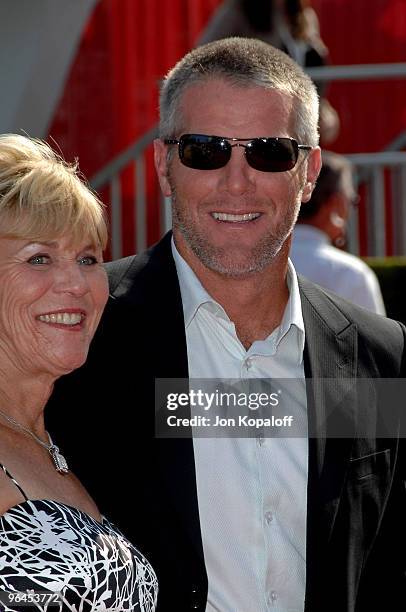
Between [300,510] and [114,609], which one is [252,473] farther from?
[114,609]

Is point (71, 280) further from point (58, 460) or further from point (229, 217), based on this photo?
point (229, 217)

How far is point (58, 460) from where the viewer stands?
9.69 ft

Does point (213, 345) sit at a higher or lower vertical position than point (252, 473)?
higher

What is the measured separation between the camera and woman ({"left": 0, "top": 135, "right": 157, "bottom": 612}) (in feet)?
8.47

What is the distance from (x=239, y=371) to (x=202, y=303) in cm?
22

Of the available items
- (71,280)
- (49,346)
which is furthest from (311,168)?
(49,346)

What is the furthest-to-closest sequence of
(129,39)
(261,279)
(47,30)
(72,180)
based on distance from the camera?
(129,39), (47,30), (261,279), (72,180)

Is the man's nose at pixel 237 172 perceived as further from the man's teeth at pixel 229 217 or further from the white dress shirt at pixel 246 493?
the white dress shirt at pixel 246 493

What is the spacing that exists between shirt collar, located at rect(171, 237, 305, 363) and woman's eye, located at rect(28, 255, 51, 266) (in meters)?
0.58

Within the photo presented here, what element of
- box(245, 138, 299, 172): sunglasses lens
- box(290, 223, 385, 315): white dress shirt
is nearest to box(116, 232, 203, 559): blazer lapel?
box(245, 138, 299, 172): sunglasses lens

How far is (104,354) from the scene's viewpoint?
3201mm

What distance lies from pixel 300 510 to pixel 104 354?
2.21 feet

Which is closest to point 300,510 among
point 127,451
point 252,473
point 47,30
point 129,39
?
point 252,473

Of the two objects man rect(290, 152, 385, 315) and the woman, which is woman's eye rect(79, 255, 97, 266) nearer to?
the woman
